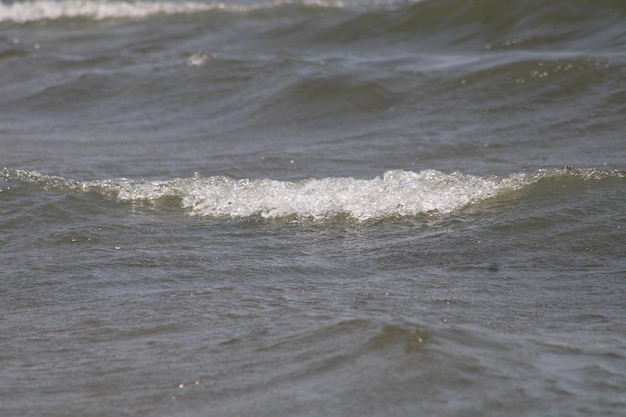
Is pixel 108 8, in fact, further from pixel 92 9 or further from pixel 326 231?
→ pixel 326 231

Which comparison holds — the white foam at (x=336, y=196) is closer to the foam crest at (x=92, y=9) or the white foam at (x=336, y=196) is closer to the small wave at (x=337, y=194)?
the small wave at (x=337, y=194)

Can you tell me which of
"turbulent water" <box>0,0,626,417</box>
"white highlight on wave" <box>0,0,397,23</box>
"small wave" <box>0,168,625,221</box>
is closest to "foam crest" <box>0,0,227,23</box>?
"white highlight on wave" <box>0,0,397,23</box>

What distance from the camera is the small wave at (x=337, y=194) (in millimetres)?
5465

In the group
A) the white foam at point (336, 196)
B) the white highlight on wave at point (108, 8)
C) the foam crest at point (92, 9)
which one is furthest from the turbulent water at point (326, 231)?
the foam crest at point (92, 9)

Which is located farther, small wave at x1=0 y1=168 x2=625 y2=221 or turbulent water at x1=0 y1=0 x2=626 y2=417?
small wave at x1=0 y1=168 x2=625 y2=221

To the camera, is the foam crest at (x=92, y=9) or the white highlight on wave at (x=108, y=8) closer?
the white highlight on wave at (x=108, y=8)

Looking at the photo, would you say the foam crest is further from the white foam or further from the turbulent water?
the white foam

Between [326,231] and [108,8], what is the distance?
13514 millimetres

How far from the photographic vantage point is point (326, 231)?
5.19 metres

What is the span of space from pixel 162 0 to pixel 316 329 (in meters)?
17.1

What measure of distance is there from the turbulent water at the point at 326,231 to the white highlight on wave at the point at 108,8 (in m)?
5.37

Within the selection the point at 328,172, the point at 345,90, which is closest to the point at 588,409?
the point at 328,172

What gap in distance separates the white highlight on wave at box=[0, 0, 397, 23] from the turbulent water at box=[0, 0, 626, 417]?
211 inches

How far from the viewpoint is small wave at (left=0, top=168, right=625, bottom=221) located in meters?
5.46
